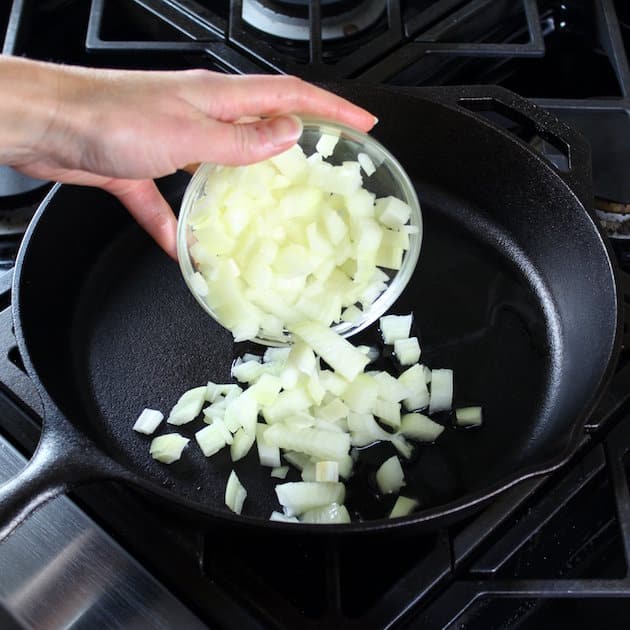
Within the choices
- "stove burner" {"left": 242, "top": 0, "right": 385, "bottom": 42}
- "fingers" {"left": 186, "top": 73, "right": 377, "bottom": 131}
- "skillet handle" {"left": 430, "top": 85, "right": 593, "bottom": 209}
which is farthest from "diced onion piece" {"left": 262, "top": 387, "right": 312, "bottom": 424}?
"stove burner" {"left": 242, "top": 0, "right": 385, "bottom": 42}

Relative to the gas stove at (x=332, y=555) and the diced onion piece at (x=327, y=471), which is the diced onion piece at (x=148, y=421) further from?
the diced onion piece at (x=327, y=471)

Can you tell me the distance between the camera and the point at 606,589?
0.90 m

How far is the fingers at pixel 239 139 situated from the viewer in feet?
3.01

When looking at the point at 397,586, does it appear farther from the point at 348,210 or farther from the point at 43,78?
the point at 43,78

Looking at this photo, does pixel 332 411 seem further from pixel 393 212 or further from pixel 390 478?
pixel 393 212

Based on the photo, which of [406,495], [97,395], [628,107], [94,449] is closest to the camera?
[94,449]

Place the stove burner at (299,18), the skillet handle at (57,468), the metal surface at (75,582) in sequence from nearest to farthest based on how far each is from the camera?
the skillet handle at (57,468), the metal surface at (75,582), the stove burner at (299,18)

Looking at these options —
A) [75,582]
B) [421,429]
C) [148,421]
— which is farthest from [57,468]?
[421,429]

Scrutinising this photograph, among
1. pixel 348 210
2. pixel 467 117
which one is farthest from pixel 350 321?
pixel 467 117

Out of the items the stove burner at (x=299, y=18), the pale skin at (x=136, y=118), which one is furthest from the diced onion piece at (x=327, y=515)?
the stove burner at (x=299, y=18)

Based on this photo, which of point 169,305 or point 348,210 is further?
point 169,305

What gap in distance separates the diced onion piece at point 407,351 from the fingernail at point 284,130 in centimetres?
38

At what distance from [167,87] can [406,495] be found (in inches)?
23.0

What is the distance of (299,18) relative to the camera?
1.50m
